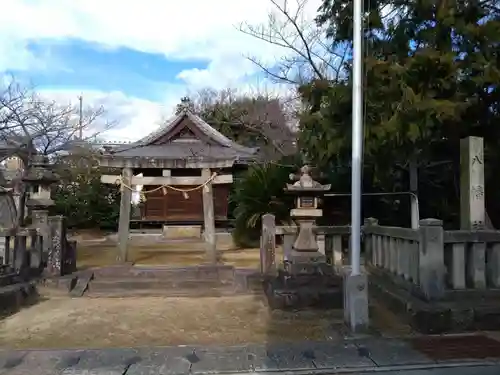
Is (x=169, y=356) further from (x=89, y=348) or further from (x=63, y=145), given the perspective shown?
(x=63, y=145)

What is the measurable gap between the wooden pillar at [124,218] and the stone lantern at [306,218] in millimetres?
5497

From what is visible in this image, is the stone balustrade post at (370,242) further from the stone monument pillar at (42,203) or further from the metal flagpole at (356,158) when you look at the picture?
the stone monument pillar at (42,203)

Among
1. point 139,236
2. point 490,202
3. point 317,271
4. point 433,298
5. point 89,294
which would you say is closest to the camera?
point 433,298

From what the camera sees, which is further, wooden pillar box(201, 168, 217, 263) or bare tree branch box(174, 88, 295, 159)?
bare tree branch box(174, 88, 295, 159)

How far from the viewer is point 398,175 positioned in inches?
567

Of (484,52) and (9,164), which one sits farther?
(9,164)

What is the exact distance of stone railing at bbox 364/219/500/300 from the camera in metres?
6.57

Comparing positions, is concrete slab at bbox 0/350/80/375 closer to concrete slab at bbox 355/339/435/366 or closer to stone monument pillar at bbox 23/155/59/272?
concrete slab at bbox 355/339/435/366

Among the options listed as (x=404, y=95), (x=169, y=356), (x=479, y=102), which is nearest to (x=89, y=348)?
(x=169, y=356)

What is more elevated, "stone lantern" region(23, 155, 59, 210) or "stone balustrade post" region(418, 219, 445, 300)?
"stone lantern" region(23, 155, 59, 210)

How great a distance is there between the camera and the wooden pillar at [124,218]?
12695 millimetres

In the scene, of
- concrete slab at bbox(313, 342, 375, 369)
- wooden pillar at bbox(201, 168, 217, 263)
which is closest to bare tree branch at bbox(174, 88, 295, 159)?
wooden pillar at bbox(201, 168, 217, 263)

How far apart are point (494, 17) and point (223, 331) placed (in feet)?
24.9

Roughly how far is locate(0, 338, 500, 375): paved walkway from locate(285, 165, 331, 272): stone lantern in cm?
300
